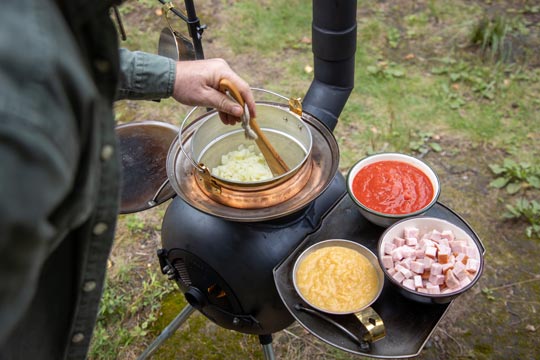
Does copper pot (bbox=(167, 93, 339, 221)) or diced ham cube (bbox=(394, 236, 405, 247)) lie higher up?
copper pot (bbox=(167, 93, 339, 221))

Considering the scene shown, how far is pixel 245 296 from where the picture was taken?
2.25 metres

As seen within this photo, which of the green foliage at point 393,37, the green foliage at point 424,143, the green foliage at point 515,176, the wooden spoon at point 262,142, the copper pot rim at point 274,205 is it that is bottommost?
the green foliage at point 515,176

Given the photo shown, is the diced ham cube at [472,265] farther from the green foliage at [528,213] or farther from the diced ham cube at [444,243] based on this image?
the green foliage at [528,213]

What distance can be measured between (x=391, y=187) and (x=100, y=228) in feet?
4.93

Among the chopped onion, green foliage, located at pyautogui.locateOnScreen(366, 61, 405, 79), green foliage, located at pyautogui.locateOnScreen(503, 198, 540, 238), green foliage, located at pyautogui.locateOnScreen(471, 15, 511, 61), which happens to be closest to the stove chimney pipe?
the chopped onion

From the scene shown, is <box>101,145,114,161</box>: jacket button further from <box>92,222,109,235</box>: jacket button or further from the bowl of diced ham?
the bowl of diced ham

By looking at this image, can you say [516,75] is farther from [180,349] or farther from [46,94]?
[46,94]

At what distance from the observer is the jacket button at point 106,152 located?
1.08 m

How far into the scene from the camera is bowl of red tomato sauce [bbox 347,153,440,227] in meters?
2.22

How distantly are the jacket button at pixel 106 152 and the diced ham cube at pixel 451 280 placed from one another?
143cm

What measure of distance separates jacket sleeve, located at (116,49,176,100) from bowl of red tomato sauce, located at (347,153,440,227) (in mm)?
986

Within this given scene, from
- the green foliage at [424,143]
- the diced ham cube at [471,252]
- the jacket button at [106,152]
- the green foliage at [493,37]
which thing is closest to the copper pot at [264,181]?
the diced ham cube at [471,252]

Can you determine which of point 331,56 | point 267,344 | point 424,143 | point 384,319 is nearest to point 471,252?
point 384,319

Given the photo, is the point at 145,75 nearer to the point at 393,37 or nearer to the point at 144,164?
the point at 144,164
